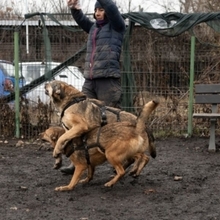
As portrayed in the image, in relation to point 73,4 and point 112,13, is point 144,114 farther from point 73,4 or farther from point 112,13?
point 73,4

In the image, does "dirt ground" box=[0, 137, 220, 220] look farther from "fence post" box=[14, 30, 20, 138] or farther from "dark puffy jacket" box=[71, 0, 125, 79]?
"fence post" box=[14, 30, 20, 138]

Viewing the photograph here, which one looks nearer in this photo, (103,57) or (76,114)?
(76,114)

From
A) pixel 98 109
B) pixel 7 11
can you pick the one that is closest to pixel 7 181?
pixel 98 109

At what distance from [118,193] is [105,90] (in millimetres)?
1673

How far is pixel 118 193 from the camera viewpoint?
5285mm

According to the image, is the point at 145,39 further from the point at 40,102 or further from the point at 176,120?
the point at 40,102

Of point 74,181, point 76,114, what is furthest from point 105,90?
point 74,181

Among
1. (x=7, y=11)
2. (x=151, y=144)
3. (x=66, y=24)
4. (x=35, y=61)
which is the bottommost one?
(x=151, y=144)

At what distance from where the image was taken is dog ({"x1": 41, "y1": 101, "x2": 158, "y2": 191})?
521cm

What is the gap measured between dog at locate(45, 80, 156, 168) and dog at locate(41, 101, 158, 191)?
93 mm

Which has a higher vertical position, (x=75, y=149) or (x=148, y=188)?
(x=75, y=149)

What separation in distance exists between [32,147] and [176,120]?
3.02m

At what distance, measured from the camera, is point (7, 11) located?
18.8 m

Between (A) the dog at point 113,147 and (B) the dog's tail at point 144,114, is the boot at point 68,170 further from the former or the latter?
(B) the dog's tail at point 144,114
